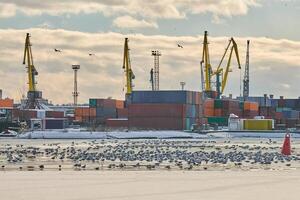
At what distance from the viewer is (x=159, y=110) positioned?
113 m

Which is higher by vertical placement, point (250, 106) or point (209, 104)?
point (250, 106)

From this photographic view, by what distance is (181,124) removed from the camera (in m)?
113

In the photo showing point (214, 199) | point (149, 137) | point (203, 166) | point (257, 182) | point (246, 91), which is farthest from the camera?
point (246, 91)

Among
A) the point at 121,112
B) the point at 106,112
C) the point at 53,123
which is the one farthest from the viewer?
the point at 121,112

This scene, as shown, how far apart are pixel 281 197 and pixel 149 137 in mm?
69242

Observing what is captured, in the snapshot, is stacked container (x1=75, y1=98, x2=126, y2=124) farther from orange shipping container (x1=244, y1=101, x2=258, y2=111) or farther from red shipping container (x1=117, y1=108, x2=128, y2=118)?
orange shipping container (x1=244, y1=101, x2=258, y2=111)

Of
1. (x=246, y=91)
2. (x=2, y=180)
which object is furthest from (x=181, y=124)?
(x=2, y=180)

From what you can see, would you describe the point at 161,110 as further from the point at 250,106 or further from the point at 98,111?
the point at 250,106

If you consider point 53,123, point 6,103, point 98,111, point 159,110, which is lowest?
point 53,123

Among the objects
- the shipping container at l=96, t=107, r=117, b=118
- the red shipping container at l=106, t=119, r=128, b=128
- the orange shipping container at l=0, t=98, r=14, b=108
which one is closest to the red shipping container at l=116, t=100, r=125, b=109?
the shipping container at l=96, t=107, r=117, b=118

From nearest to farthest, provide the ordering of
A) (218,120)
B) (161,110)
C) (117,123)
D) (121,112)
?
(161,110)
(117,123)
(218,120)
(121,112)

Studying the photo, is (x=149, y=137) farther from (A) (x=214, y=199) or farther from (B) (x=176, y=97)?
(A) (x=214, y=199)

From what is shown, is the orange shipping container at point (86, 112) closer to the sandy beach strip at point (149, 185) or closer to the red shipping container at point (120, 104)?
the red shipping container at point (120, 104)

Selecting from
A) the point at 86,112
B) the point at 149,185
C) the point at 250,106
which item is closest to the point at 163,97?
the point at 86,112
